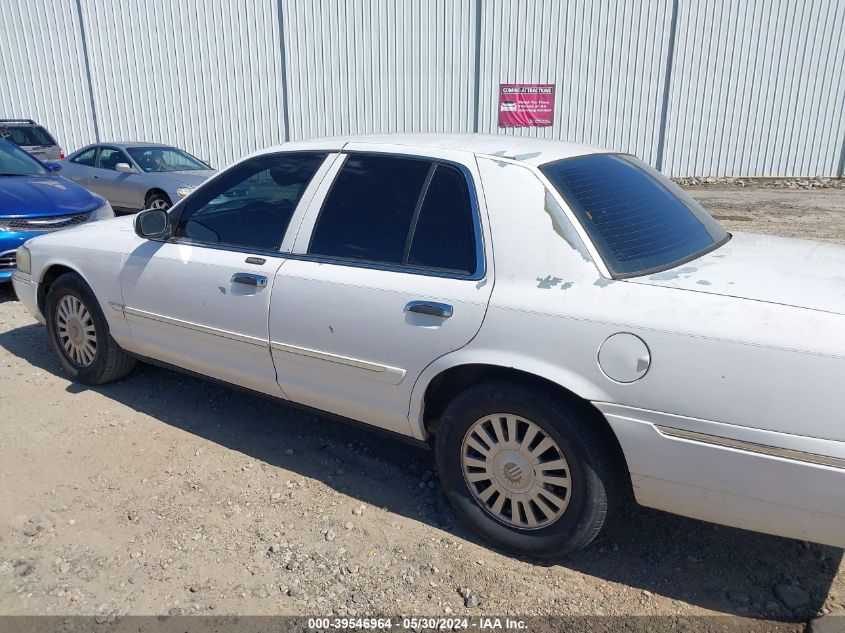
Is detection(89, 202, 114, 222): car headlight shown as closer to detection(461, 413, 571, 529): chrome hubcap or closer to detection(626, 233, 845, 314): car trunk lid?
detection(461, 413, 571, 529): chrome hubcap

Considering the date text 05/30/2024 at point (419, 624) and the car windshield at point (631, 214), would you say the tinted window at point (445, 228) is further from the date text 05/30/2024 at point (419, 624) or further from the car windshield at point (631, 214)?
the date text 05/30/2024 at point (419, 624)

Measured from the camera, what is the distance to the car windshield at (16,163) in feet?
24.6

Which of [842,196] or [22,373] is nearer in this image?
[22,373]

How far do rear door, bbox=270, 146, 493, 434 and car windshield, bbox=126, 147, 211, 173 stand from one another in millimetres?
9084

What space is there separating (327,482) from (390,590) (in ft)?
2.94

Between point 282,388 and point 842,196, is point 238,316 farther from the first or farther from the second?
point 842,196

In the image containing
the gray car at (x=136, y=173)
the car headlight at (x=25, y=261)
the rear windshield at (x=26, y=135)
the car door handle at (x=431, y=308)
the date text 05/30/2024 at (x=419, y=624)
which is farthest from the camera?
the rear windshield at (x=26, y=135)

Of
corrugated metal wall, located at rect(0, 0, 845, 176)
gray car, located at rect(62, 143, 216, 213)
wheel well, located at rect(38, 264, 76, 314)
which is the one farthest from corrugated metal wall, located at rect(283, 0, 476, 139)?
wheel well, located at rect(38, 264, 76, 314)

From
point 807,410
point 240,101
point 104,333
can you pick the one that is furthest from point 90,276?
point 240,101

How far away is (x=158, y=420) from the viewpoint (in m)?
4.21

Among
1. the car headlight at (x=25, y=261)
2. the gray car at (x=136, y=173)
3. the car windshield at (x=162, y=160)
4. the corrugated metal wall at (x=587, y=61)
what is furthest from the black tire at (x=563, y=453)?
the corrugated metal wall at (x=587, y=61)

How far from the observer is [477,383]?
115 inches

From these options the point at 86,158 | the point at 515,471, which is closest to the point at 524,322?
the point at 515,471

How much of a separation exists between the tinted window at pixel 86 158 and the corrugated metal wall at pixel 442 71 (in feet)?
19.1
